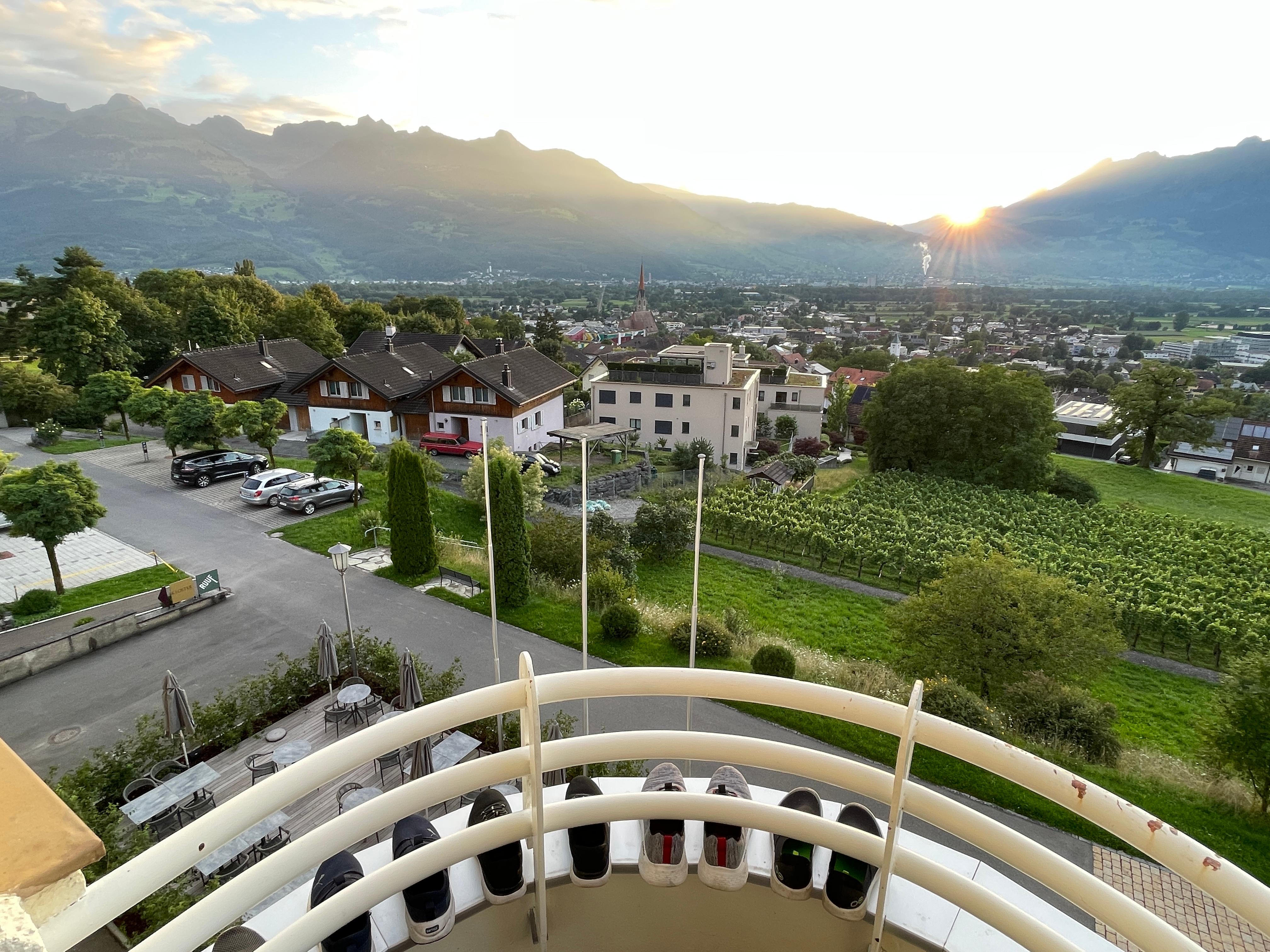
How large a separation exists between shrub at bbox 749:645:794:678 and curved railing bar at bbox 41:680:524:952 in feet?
35.3

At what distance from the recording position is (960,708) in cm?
1097

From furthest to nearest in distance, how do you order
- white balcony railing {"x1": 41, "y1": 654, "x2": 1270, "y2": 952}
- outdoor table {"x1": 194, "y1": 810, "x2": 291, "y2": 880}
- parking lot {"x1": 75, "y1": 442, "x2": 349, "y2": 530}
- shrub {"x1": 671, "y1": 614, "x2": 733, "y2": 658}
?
parking lot {"x1": 75, "y1": 442, "x2": 349, "y2": 530}, shrub {"x1": 671, "y1": 614, "x2": 733, "y2": 658}, outdoor table {"x1": 194, "y1": 810, "x2": 291, "y2": 880}, white balcony railing {"x1": 41, "y1": 654, "x2": 1270, "y2": 952}

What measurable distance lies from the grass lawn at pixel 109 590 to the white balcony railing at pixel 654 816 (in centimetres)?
1499

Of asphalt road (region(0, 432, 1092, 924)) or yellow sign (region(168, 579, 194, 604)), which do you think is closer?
asphalt road (region(0, 432, 1092, 924))

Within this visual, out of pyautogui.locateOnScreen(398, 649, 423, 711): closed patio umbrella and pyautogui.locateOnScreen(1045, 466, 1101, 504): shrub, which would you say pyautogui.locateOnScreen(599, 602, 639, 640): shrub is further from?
pyautogui.locateOnScreen(1045, 466, 1101, 504): shrub

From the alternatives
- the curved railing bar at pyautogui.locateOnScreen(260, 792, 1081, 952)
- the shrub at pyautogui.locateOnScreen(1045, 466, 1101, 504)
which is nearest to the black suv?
the curved railing bar at pyautogui.locateOnScreen(260, 792, 1081, 952)

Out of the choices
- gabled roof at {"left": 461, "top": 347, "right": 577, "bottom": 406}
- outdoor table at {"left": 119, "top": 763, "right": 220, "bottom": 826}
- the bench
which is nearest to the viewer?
outdoor table at {"left": 119, "top": 763, "right": 220, "bottom": 826}

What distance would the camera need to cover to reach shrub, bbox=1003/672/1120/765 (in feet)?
36.5

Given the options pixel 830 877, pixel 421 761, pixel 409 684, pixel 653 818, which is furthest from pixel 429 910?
pixel 409 684

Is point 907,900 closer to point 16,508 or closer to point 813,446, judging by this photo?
point 16,508

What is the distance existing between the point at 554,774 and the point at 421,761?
181 cm

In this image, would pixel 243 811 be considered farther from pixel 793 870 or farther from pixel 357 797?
pixel 357 797

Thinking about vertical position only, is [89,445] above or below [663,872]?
below

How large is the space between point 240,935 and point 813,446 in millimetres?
42223
